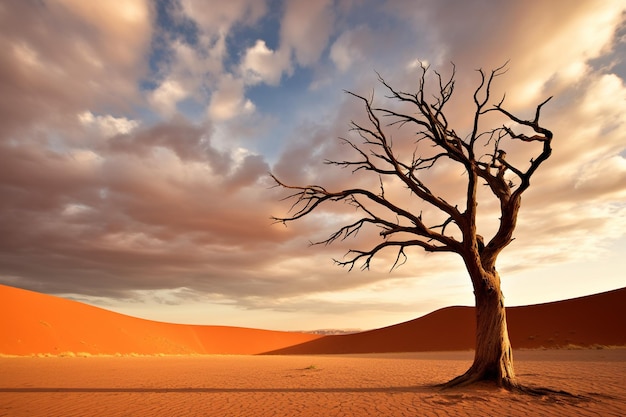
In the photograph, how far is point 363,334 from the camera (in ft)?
181

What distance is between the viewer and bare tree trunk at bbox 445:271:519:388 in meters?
9.93

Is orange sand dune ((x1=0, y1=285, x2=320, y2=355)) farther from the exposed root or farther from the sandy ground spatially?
the exposed root

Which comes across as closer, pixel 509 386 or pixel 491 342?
pixel 509 386

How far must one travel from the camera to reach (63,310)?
151 feet

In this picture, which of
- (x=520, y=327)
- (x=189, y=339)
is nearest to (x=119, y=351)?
(x=189, y=339)

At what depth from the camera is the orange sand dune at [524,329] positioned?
34125mm

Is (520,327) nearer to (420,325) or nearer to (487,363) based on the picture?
(420,325)

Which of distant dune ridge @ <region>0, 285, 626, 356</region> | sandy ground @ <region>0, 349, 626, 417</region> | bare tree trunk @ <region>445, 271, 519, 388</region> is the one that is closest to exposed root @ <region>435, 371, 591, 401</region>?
bare tree trunk @ <region>445, 271, 519, 388</region>

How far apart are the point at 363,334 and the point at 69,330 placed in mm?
→ 36974

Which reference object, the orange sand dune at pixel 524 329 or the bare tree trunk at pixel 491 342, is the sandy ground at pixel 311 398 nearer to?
the bare tree trunk at pixel 491 342

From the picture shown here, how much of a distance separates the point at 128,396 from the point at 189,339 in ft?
202

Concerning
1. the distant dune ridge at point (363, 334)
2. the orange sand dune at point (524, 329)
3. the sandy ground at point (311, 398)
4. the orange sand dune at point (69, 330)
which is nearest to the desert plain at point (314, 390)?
the sandy ground at point (311, 398)

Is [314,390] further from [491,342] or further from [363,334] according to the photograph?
[363,334]

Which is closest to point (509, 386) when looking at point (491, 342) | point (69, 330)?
point (491, 342)
